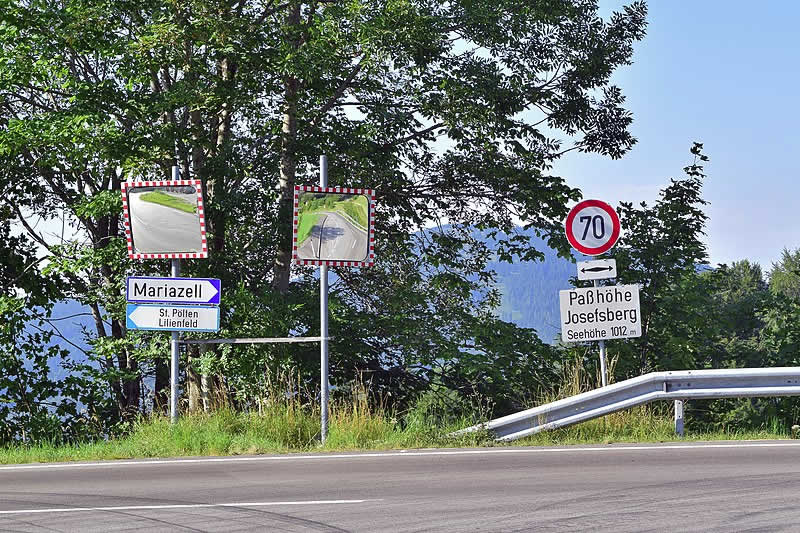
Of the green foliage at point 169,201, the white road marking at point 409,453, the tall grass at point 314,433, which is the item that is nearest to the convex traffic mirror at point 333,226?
the green foliage at point 169,201

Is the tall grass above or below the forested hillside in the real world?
below

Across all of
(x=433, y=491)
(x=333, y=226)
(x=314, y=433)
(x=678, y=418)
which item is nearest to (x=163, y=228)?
(x=333, y=226)

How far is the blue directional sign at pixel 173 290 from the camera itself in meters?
13.9

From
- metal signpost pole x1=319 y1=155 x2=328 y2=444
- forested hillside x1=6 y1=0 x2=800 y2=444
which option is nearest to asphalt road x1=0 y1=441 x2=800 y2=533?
metal signpost pole x1=319 y1=155 x2=328 y2=444

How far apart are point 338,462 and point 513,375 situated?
9.39 meters

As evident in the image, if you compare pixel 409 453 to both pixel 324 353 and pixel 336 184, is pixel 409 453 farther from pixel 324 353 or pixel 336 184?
pixel 336 184

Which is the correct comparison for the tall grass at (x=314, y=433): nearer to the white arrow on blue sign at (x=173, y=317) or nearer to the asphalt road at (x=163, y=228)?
the white arrow on blue sign at (x=173, y=317)

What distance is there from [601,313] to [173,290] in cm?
556

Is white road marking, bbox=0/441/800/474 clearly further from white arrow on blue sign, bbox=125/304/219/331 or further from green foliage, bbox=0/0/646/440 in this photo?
green foliage, bbox=0/0/646/440

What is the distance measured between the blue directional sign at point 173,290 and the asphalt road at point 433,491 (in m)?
2.76

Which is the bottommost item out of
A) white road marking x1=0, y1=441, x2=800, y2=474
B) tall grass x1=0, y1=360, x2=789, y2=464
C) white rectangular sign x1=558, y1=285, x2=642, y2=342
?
white road marking x1=0, y1=441, x2=800, y2=474

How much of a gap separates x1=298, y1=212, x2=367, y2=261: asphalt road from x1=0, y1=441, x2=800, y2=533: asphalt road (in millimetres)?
3026

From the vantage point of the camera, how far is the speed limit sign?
521 inches

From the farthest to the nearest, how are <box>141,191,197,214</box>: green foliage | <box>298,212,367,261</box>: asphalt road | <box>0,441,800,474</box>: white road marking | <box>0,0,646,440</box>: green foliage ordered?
1. <box>0,0,646,440</box>: green foliage
2. <box>141,191,197,214</box>: green foliage
3. <box>298,212,367,261</box>: asphalt road
4. <box>0,441,800,474</box>: white road marking
